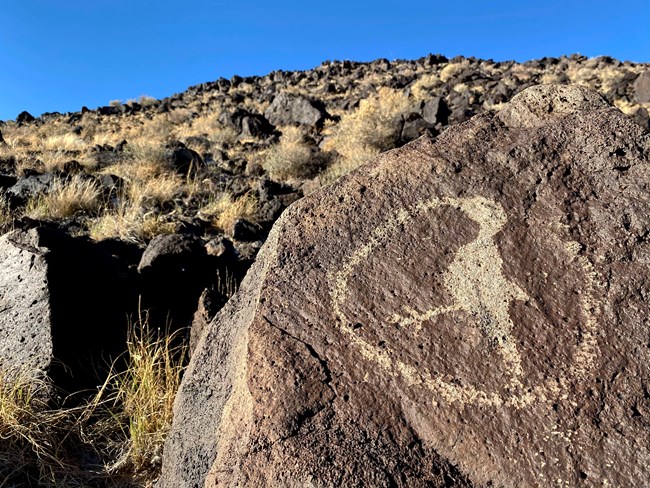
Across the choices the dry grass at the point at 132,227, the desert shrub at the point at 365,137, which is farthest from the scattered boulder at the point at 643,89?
the dry grass at the point at 132,227

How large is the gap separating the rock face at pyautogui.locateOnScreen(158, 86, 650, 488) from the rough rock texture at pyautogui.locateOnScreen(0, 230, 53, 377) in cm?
106

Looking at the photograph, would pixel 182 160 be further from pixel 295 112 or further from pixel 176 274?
pixel 295 112

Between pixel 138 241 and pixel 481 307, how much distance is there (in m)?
4.50

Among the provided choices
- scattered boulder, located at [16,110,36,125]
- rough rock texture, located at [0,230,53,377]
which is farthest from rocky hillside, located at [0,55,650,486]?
scattered boulder, located at [16,110,36,125]

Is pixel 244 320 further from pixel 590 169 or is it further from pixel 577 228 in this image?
pixel 590 169

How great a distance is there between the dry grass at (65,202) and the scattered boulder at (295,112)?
8.77m

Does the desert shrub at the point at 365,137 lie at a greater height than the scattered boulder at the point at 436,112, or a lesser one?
lesser

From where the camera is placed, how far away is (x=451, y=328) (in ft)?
6.54

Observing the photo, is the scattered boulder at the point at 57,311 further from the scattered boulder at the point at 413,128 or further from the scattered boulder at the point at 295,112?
the scattered boulder at the point at 295,112

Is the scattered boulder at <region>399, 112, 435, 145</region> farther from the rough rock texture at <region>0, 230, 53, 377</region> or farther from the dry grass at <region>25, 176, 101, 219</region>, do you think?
the rough rock texture at <region>0, 230, 53, 377</region>

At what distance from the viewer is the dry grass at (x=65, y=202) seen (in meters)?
6.80

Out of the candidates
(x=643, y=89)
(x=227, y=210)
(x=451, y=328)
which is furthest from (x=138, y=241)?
(x=643, y=89)

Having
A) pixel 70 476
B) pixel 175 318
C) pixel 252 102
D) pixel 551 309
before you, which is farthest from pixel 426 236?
pixel 252 102

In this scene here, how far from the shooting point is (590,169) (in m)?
2.32
